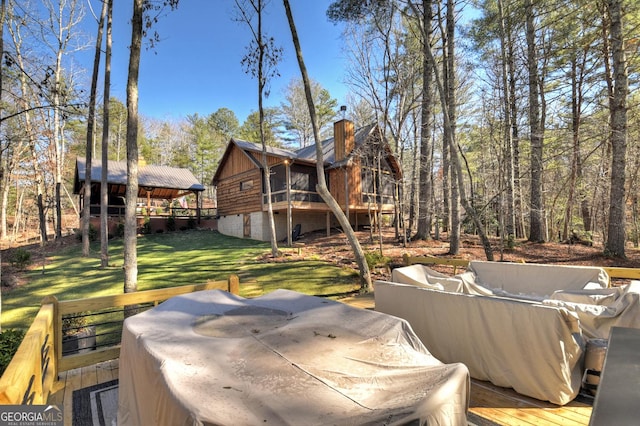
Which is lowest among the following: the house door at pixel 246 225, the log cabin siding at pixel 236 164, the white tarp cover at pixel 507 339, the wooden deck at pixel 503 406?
the wooden deck at pixel 503 406

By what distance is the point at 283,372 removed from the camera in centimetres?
161

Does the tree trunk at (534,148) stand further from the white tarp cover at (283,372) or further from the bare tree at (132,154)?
the bare tree at (132,154)

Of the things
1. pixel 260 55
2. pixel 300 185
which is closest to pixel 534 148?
pixel 300 185

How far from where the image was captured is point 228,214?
736 inches

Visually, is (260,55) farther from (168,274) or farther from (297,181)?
(168,274)

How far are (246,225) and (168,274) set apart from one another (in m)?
7.79

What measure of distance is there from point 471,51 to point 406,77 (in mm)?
3628

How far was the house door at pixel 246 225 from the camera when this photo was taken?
667 inches

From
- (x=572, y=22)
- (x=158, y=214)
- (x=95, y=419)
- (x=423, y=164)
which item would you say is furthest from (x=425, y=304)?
(x=158, y=214)

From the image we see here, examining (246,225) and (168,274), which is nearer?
(168,274)

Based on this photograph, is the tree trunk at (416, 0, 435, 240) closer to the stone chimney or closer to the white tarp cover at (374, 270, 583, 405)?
the stone chimney

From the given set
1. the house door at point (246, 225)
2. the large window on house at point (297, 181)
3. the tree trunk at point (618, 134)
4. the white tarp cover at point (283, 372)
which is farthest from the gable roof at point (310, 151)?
the white tarp cover at point (283, 372)

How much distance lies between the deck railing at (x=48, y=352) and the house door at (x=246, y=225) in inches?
484

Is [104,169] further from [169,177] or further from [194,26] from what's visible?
[169,177]
